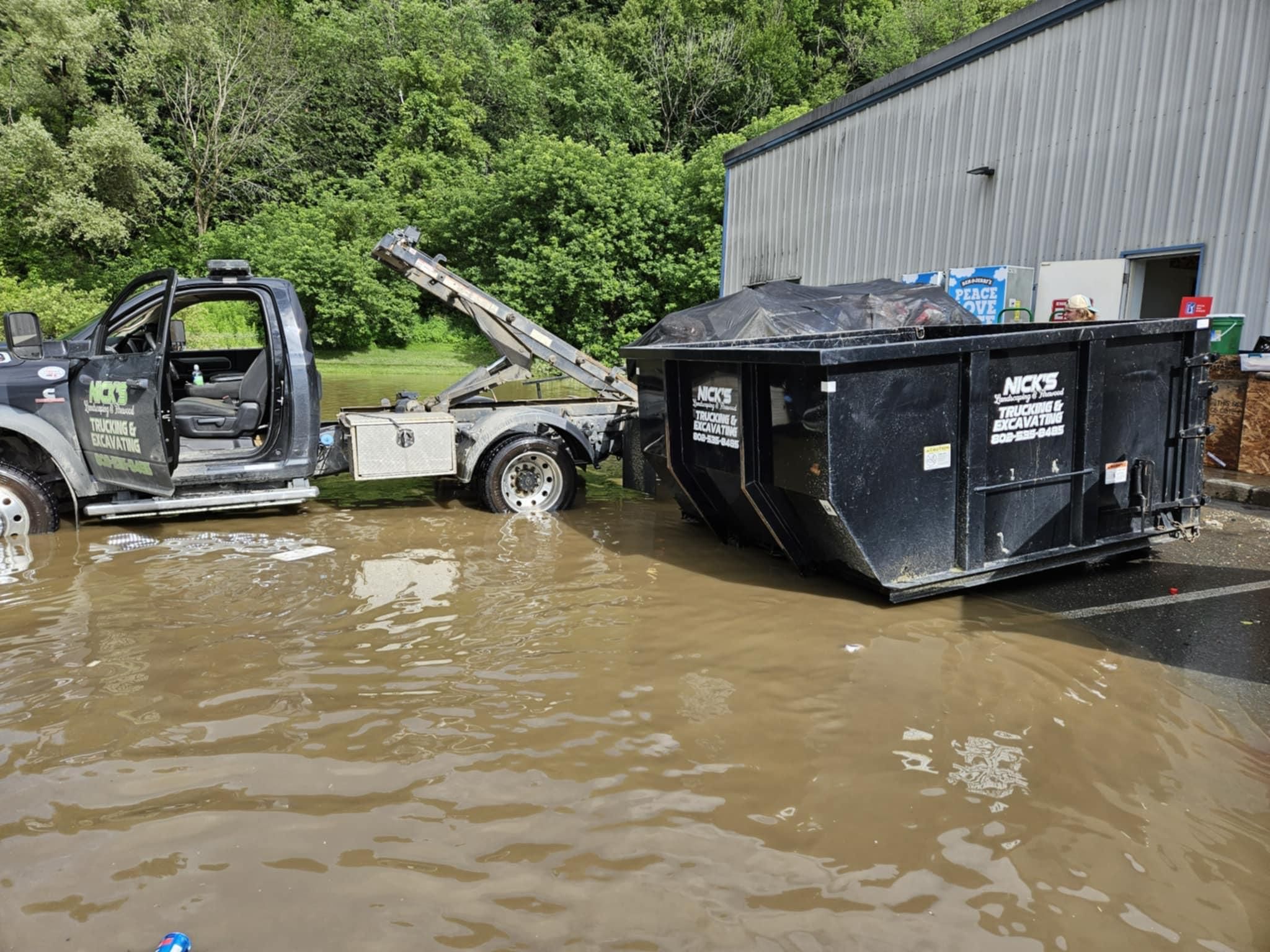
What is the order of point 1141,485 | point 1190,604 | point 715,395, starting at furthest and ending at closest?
point 715,395 → point 1141,485 → point 1190,604

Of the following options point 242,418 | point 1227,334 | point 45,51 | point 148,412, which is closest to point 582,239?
point 45,51

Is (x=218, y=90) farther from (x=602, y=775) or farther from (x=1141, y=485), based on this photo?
(x=602, y=775)

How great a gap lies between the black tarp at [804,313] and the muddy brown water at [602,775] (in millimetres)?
3978

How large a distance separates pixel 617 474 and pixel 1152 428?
19.3 feet

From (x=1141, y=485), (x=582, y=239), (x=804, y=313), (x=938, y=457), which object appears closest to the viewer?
(x=938, y=457)

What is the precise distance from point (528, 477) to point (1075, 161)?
27.8 feet

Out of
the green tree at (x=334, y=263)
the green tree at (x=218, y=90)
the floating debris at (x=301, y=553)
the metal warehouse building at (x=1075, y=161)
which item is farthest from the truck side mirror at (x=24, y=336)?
the green tree at (x=218, y=90)

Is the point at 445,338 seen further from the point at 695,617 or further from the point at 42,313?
the point at 695,617

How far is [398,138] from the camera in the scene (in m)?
37.6

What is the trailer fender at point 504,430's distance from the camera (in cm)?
789

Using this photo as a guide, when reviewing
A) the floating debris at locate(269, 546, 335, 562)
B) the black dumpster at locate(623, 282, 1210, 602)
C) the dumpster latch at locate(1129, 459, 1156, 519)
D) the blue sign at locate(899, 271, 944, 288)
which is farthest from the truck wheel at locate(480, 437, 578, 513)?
the blue sign at locate(899, 271, 944, 288)

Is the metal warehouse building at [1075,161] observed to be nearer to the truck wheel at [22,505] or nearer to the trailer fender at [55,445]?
the trailer fender at [55,445]

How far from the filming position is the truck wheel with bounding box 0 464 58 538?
6.52 meters

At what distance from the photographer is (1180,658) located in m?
4.68
